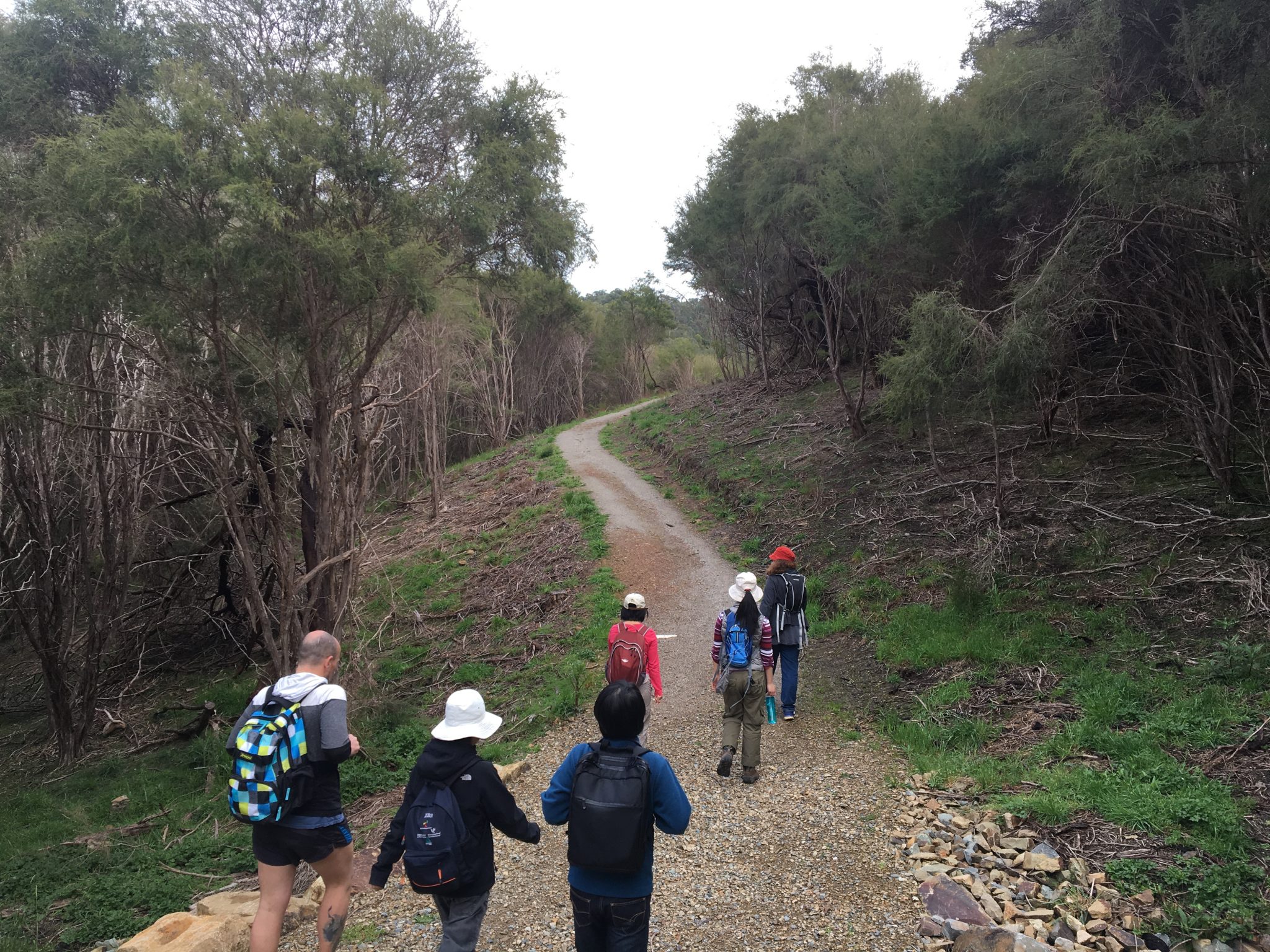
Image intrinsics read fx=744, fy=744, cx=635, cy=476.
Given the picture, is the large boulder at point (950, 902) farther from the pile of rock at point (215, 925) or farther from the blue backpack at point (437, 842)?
the pile of rock at point (215, 925)

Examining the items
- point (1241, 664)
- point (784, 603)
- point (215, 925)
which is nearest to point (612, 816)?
point (215, 925)

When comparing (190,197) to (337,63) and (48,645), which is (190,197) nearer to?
(337,63)

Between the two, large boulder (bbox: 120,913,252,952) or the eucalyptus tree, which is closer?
large boulder (bbox: 120,913,252,952)

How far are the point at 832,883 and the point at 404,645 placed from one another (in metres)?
9.44

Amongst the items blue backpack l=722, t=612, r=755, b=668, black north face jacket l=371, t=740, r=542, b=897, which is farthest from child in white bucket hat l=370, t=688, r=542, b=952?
blue backpack l=722, t=612, r=755, b=668

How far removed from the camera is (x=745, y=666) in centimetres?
575

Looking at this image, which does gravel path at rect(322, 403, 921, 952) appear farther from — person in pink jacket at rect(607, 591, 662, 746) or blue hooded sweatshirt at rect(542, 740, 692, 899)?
blue hooded sweatshirt at rect(542, 740, 692, 899)

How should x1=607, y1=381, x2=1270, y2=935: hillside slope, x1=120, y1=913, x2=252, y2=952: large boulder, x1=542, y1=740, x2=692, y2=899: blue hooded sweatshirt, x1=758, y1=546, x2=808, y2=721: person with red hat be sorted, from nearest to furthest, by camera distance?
x1=542, y1=740, x2=692, y2=899: blue hooded sweatshirt
x1=120, y1=913, x2=252, y2=952: large boulder
x1=607, y1=381, x2=1270, y2=935: hillside slope
x1=758, y1=546, x2=808, y2=721: person with red hat

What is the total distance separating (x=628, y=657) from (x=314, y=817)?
2318 mm

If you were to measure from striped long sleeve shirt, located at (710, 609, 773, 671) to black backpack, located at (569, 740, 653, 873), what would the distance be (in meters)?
3.08

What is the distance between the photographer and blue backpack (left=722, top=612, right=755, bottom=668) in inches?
225

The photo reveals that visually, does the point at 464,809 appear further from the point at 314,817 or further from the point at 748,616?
the point at 748,616

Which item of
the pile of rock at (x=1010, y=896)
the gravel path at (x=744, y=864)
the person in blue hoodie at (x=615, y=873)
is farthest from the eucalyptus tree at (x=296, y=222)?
the pile of rock at (x=1010, y=896)

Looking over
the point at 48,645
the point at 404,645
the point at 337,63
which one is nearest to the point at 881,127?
the point at 337,63
